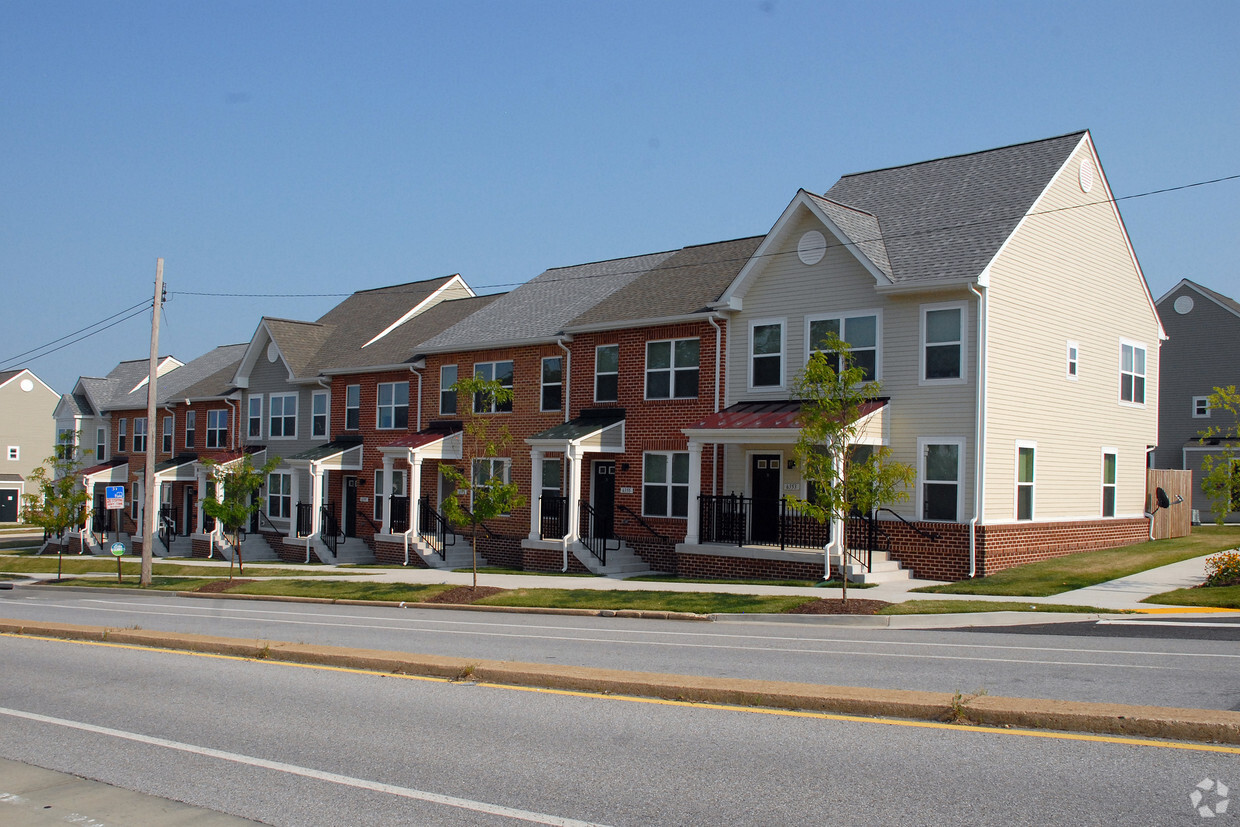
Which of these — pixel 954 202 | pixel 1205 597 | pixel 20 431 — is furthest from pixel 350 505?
pixel 20 431

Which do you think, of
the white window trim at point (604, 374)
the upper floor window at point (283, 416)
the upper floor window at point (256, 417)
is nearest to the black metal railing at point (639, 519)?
the white window trim at point (604, 374)

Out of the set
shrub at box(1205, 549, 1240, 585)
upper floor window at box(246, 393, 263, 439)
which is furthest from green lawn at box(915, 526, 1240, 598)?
upper floor window at box(246, 393, 263, 439)

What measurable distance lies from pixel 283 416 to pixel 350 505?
5910 millimetres

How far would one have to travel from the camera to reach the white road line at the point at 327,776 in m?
6.32

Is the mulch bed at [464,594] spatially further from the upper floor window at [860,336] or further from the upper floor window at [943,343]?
the upper floor window at [943,343]

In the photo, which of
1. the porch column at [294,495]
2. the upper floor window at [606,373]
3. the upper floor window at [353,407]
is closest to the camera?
the upper floor window at [606,373]

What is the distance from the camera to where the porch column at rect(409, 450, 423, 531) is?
31578 millimetres

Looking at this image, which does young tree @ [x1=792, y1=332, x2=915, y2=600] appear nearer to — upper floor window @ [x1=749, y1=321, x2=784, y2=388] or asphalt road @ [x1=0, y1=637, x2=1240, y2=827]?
upper floor window @ [x1=749, y1=321, x2=784, y2=388]

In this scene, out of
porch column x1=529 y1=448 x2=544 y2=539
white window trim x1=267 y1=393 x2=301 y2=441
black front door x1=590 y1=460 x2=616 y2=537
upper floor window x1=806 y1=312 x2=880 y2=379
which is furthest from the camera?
white window trim x1=267 y1=393 x2=301 y2=441

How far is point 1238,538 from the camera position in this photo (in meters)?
29.4

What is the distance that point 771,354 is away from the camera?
25.2 m

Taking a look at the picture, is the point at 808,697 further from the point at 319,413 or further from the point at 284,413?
the point at 284,413

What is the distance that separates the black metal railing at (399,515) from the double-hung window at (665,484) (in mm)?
9553

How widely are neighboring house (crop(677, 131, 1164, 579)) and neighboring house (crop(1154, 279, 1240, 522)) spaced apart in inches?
628
